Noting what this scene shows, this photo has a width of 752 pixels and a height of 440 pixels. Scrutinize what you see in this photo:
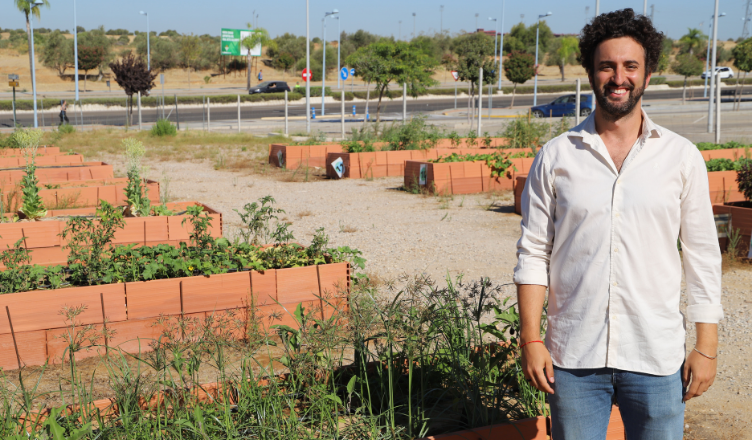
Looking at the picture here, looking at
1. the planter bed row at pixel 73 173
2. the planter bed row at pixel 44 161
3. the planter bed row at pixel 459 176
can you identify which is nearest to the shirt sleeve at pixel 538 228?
the planter bed row at pixel 459 176

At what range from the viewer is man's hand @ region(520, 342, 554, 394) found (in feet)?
6.57

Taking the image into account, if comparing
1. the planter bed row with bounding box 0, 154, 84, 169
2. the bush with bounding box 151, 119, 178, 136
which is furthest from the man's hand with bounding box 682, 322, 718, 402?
the bush with bounding box 151, 119, 178, 136

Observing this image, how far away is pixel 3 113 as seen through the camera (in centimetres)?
4103

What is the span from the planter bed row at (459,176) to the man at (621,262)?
9317 millimetres

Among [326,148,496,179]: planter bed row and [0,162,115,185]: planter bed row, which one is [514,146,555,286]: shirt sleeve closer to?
[0,162,115,185]: planter bed row

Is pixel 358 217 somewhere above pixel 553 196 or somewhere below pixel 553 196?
below

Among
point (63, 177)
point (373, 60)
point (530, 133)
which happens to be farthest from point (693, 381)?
point (373, 60)

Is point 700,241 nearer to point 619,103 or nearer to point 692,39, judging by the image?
point 619,103

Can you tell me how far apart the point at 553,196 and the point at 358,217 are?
760 centimetres

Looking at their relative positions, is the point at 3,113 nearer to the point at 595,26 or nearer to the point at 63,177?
the point at 63,177

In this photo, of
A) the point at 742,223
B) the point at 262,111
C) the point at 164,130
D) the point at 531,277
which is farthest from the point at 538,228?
the point at 262,111

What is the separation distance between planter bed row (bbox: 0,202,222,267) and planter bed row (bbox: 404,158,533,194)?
5.33 meters

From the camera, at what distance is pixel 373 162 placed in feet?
46.8

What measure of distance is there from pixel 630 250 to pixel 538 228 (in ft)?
0.92
